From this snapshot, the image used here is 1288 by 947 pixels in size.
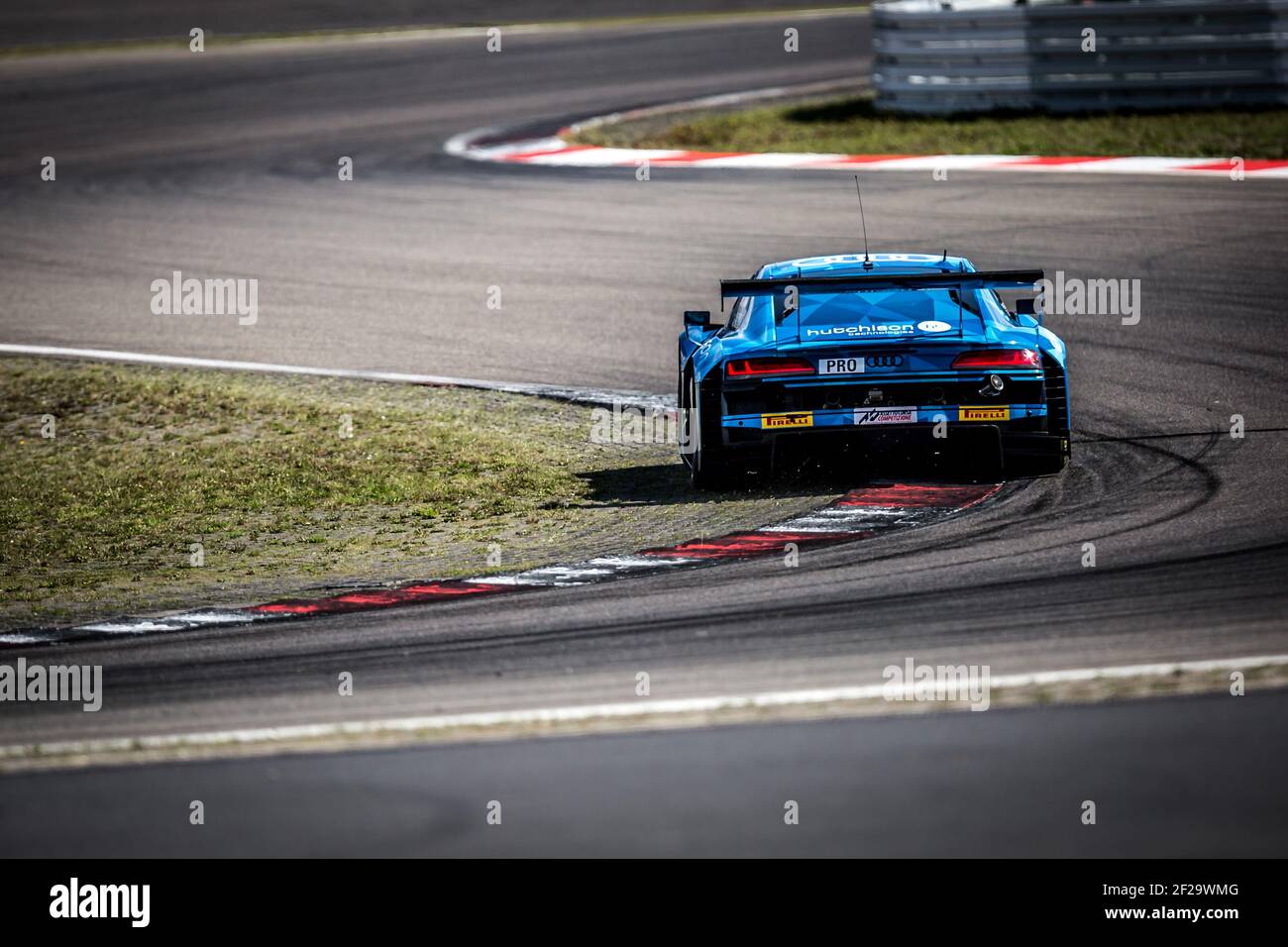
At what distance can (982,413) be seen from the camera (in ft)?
30.6

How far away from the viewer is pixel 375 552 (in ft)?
30.9

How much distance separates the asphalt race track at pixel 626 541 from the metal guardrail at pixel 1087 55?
282 cm

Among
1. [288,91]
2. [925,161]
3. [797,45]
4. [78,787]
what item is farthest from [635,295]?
[797,45]

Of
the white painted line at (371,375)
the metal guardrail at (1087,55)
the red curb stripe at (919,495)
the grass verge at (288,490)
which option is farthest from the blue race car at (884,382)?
the metal guardrail at (1087,55)

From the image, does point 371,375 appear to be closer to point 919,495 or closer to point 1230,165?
point 919,495

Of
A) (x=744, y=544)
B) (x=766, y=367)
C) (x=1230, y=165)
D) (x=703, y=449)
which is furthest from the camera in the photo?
(x=1230, y=165)

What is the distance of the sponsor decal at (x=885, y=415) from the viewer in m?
9.27

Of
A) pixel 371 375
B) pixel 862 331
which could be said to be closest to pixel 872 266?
pixel 862 331

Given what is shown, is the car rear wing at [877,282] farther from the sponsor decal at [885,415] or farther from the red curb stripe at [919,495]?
the red curb stripe at [919,495]

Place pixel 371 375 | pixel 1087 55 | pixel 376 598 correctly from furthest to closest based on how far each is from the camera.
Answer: pixel 1087 55, pixel 371 375, pixel 376 598

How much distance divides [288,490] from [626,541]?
269 centimetres
